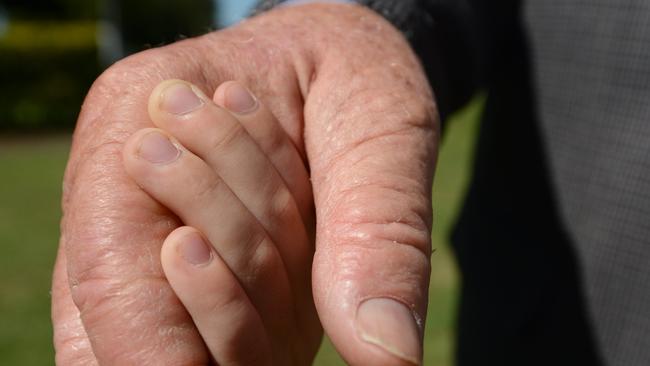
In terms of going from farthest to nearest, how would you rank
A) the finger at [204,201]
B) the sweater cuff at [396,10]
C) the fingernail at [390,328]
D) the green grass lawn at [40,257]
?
the green grass lawn at [40,257]
the sweater cuff at [396,10]
the finger at [204,201]
the fingernail at [390,328]

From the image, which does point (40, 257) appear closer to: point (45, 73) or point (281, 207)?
point (281, 207)

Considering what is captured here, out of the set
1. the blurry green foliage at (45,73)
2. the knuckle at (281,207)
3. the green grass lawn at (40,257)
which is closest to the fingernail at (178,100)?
the knuckle at (281,207)

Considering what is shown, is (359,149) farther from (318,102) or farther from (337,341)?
(337,341)

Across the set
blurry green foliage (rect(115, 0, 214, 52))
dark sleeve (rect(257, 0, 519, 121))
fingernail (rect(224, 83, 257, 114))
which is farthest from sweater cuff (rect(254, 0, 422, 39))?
blurry green foliage (rect(115, 0, 214, 52))

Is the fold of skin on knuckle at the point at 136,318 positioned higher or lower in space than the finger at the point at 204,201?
lower

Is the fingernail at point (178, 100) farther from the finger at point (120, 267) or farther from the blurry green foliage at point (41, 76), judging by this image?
the blurry green foliage at point (41, 76)
